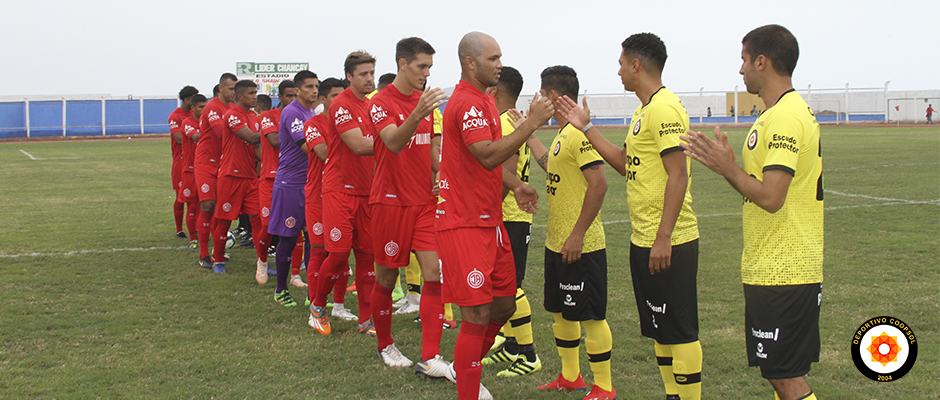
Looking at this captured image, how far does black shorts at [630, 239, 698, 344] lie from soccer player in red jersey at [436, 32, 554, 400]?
2.85 feet

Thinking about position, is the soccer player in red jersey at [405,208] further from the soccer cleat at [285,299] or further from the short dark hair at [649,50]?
the soccer cleat at [285,299]

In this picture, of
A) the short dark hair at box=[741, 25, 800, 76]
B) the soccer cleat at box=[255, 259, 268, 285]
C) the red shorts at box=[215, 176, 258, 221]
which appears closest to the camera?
the short dark hair at box=[741, 25, 800, 76]

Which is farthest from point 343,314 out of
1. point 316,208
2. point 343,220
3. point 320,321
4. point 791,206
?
point 791,206

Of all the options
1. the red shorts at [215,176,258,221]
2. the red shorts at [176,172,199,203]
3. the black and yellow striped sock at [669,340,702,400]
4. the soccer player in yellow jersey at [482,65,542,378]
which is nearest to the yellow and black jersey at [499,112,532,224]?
the soccer player in yellow jersey at [482,65,542,378]

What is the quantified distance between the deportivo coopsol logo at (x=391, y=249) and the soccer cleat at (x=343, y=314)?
1735 mm

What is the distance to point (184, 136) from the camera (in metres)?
10.7

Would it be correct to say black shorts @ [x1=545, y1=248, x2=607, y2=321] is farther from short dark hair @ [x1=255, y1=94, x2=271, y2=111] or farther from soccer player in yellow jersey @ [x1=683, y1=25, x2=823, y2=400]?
short dark hair @ [x1=255, y1=94, x2=271, y2=111]

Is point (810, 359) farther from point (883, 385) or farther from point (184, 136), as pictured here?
point (184, 136)

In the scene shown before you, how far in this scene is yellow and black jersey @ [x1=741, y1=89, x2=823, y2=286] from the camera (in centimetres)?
321

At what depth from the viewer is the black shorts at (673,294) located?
3.90m

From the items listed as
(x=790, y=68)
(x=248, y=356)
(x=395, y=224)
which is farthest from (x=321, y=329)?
(x=790, y=68)

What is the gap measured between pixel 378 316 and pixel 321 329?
1039 mm

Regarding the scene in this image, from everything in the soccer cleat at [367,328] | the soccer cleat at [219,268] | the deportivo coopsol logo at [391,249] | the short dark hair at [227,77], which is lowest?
the soccer cleat at [367,328]

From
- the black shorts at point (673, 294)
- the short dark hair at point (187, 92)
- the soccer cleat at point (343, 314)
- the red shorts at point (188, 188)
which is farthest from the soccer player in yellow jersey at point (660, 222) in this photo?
the short dark hair at point (187, 92)
